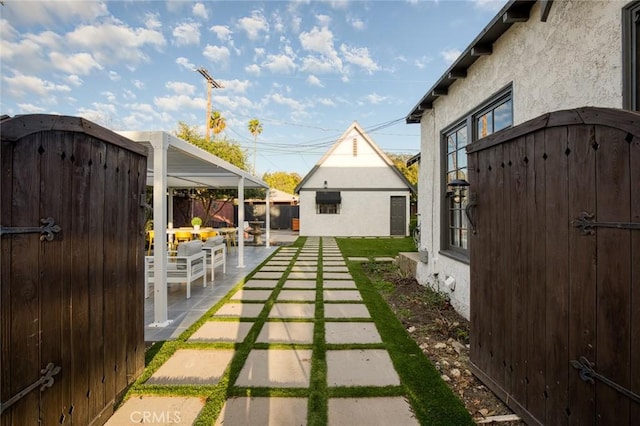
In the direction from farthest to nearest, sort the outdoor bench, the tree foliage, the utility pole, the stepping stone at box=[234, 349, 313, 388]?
the tree foliage → the utility pole → the outdoor bench → the stepping stone at box=[234, 349, 313, 388]

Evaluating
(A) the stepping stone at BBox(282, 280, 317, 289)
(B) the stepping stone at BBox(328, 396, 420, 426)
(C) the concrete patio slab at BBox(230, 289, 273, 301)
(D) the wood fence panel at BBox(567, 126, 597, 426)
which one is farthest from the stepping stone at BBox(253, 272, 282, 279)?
(D) the wood fence panel at BBox(567, 126, 597, 426)

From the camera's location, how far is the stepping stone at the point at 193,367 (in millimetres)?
2689

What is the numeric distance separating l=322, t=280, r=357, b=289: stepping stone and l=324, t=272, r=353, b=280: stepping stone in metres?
0.29

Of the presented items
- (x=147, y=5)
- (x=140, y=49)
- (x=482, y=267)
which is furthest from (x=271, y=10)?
(x=482, y=267)

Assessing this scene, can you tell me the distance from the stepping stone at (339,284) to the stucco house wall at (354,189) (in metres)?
11.3

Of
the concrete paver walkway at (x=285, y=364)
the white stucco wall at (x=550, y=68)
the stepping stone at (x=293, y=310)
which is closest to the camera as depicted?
the white stucco wall at (x=550, y=68)

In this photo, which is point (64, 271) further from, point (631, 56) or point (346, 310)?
point (631, 56)

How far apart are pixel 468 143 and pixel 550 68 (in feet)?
5.66

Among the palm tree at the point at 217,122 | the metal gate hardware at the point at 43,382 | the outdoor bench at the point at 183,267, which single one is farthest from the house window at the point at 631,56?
the palm tree at the point at 217,122

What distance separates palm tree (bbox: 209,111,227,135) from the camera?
2675cm

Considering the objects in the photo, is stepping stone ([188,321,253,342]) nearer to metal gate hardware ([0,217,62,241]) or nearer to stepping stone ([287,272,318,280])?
metal gate hardware ([0,217,62,241])

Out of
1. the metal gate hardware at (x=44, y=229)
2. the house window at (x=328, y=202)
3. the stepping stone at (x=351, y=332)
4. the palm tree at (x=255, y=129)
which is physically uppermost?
the palm tree at (x=255, y=129)

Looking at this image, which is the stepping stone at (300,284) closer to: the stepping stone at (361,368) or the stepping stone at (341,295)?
the stepping stone at (341,295)

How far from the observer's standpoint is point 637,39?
196 centimetres
